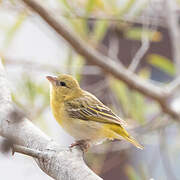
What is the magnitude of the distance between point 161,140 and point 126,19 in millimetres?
974

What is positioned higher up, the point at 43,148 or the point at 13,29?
the point at 43,148

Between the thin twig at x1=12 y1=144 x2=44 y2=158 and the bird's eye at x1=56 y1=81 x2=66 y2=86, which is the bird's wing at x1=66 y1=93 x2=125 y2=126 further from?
the thin twig at x1=12 y1=144 x2=44 y2=158

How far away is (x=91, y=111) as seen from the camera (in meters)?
2.36

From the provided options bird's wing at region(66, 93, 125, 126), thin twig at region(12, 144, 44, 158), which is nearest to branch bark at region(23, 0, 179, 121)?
bird's wing at region(66, 93, 125, 126)

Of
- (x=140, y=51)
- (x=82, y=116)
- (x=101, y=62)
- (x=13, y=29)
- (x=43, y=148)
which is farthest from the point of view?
(x=13, y=29)

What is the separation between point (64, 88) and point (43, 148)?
1.01 metres

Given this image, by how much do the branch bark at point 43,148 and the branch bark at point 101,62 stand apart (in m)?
0.85

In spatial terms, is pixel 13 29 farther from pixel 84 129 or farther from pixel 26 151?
pixel 26 151

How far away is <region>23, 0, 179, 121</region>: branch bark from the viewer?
2.42 metres

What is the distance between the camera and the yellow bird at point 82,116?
7.32ft

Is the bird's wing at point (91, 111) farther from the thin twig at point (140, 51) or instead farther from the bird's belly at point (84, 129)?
the thin twig at point (140, 51)

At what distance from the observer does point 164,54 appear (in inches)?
240

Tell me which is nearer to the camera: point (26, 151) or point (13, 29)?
point (26, 151)

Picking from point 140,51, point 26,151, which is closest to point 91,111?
point 140,51
